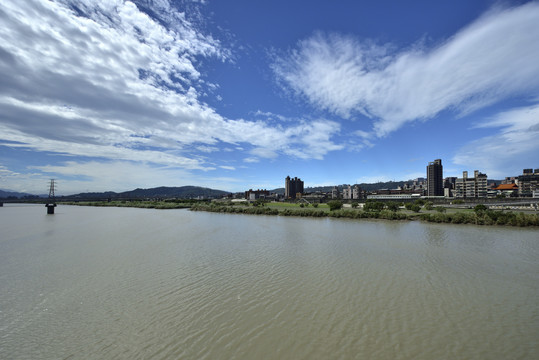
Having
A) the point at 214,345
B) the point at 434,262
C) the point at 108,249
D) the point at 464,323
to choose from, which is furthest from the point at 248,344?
the point at 108,249

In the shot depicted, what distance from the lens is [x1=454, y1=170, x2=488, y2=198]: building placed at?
9362 cm

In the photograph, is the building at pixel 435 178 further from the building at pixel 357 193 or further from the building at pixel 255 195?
the building at pixel 255 195

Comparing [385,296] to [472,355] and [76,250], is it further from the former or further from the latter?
[76,250]

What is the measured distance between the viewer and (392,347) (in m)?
5.13

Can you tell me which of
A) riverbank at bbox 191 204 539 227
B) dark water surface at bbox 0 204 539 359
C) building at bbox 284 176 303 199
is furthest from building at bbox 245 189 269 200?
dark water surface at bbox 0 204 539 359

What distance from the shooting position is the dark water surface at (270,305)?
5160 mm

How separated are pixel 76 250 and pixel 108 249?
1884 mm

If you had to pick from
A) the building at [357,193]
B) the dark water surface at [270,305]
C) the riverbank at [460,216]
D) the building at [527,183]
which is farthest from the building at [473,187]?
the dark water surface at [270,305]

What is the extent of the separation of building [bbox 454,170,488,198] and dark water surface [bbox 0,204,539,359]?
10423 centimetres

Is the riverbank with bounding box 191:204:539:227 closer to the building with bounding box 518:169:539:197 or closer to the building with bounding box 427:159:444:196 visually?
the building with bounding box 518:169:539:197

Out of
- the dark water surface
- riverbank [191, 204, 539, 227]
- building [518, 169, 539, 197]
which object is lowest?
the dark water surface

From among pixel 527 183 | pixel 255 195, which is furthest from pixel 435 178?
pixel 255 195

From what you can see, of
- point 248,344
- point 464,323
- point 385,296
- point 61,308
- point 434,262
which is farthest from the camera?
point 434,262

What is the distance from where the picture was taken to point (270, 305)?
7223 millimetres
